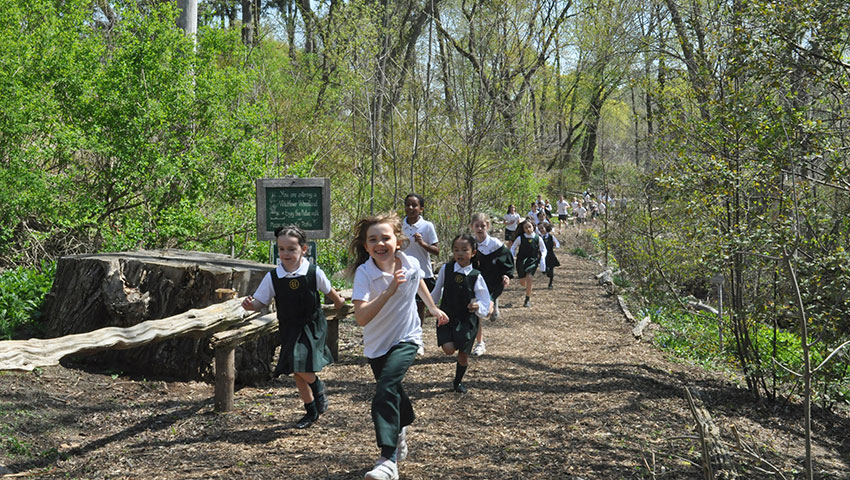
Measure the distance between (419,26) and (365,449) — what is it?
1621cm

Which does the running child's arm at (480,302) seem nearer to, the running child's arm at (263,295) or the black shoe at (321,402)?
the black shoe at (321,402)

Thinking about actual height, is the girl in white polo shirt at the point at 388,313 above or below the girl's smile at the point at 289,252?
below

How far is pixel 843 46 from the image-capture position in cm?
577

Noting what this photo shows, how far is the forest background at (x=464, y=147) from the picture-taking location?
19.1 ft

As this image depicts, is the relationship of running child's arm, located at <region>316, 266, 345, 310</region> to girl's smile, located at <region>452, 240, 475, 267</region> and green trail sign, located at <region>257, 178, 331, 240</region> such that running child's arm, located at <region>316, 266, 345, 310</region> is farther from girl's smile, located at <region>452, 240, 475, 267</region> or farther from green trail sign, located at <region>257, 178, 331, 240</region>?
green trail sign, located at <region>257, 178, 331, 240</region>

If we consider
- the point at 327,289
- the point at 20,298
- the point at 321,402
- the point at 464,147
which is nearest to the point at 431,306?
the point at 327,289

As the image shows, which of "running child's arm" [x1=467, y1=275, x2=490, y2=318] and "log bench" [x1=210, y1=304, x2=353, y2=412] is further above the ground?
"running child's arm" [x1=467, y1=275, x2=490, y2=318]

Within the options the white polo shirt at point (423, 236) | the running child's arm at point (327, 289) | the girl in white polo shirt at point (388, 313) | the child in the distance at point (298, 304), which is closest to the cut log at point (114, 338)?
the child in the distance at point (298, 304)

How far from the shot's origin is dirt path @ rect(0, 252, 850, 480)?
4.64 m

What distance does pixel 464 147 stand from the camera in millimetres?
13055

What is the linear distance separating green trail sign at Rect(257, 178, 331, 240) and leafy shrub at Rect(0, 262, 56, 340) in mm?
2327

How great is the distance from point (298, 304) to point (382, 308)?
1.15 meters

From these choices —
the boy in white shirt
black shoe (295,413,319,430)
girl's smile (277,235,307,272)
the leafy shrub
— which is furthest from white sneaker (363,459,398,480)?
the leafy shrub

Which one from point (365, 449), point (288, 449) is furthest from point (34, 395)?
point (365, 449)
